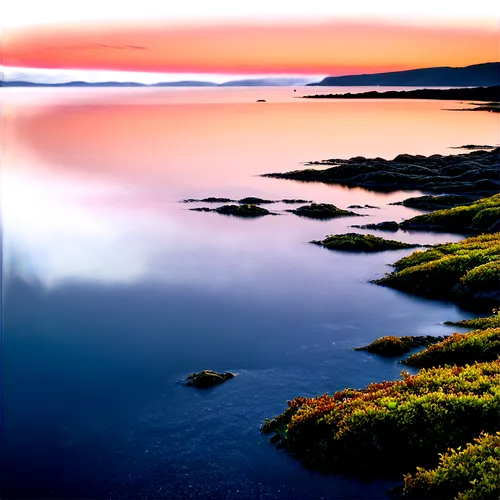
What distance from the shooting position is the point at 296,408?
13.8m

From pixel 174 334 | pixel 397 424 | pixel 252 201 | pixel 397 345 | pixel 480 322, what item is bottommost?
pixel 174 334

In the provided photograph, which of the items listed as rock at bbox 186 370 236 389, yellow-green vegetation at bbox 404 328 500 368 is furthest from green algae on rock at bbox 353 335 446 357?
rock at bbox 186 370 236 389

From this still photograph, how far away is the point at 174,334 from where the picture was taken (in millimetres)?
23234

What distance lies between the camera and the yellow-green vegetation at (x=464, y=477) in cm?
903

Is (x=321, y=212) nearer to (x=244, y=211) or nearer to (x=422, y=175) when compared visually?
(x=244, y=211)

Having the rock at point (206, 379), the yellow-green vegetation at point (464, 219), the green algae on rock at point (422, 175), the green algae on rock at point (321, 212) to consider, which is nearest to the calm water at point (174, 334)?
the rock at point (206, 379)

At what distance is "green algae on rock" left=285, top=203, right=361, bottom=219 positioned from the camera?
150ft

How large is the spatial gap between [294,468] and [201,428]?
10.3 ft

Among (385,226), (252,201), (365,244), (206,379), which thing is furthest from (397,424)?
(252,201)

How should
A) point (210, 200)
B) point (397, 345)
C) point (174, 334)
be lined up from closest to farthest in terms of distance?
point (397, 345) < point (174, 334) < point (210, 200)

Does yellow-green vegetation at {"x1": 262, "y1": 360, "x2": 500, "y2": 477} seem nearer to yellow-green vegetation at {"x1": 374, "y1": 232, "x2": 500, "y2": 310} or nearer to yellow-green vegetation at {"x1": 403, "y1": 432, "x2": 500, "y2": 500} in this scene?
yellow-green vegetation at {"x1": 403, "y1": 432, "x2": 500, "y2": 500}

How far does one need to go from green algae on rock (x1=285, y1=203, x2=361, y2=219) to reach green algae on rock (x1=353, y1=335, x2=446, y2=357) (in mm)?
26198

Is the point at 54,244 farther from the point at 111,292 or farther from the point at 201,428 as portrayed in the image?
the point at 201,428

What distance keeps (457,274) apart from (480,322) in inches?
219
